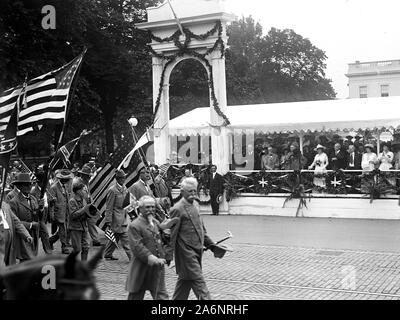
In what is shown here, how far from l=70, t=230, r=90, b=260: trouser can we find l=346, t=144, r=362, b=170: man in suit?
1028 centimetres

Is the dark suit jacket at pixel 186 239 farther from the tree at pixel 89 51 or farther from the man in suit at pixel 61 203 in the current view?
the tree at pixel 89 51

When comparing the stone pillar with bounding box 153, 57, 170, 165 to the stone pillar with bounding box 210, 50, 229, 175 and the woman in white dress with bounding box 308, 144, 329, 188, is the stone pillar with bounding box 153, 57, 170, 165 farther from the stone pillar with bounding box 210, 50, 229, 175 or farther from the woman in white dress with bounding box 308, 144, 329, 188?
the woman in white dress with bounding box 308, 144, 329, 188

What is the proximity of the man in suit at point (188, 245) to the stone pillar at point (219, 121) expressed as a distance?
514 inches

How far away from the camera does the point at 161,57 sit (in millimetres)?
21781

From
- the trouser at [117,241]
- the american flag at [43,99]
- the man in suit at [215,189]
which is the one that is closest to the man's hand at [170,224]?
the american flag at [43,99]

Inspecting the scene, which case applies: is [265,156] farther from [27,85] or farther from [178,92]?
[178,92]

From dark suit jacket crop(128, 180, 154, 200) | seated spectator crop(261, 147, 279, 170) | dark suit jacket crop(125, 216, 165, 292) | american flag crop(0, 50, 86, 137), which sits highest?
american flag crop(0, 50, 86, 137)

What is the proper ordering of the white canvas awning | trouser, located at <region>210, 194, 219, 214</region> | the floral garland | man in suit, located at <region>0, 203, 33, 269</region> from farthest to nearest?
the floral garland
trouser, located at <region>210, 194, 219, 214</region>
the white canvas awning
man in suit, located at <region>0, 203, 33, 269</region>

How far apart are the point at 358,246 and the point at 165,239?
657cm

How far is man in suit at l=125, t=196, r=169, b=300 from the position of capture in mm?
6953

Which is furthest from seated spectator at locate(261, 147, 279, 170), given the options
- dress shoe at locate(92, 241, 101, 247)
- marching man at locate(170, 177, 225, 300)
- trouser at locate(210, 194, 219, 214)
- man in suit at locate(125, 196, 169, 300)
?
man in suit at locate(125, 196, 169, 300)

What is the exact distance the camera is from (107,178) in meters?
12.8

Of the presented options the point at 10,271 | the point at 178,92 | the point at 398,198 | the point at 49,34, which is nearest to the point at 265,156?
the point at 398,198

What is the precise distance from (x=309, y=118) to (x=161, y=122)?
537 centimetres
